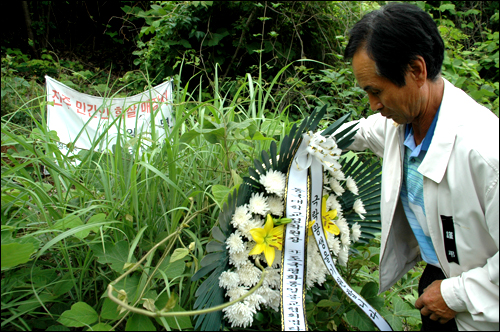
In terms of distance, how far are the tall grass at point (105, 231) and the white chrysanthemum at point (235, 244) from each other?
118mm

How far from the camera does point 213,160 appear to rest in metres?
1.65

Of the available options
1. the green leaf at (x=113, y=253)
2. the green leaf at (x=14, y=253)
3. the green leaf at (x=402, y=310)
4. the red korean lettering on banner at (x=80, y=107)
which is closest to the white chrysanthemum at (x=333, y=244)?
the green leaf at (x=402, y=310)

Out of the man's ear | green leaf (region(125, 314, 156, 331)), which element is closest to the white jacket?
the man's ear

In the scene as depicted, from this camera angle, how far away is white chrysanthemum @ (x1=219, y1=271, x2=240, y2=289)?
3.56 feet

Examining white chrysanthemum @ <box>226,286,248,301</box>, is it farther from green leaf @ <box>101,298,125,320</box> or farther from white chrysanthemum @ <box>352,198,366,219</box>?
white chrysanthemum @ <box>352,198,366,219</box>

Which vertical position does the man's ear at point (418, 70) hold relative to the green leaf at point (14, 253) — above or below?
above

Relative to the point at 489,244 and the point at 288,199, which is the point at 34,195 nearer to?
the point at 288,199

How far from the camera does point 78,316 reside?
103 centimetres

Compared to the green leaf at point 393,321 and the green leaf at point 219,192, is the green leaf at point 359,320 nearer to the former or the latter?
the green leaf at point 393,321

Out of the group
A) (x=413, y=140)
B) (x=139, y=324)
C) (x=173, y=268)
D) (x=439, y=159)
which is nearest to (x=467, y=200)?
(x=439, y=159)

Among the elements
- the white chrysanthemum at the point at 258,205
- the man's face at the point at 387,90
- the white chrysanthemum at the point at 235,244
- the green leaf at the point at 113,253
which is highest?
the man's face at the point at 387,90

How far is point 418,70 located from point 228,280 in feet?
2.91

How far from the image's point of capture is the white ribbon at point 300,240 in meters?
1.11

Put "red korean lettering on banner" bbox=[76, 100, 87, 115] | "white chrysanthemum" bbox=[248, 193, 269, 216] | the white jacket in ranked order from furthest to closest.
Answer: "red korean lettering on banner" bbox=[76, 100, 87, 115] < "white chrysanthemum" bbox=[248, 193, 269, 216] < the white jacket
